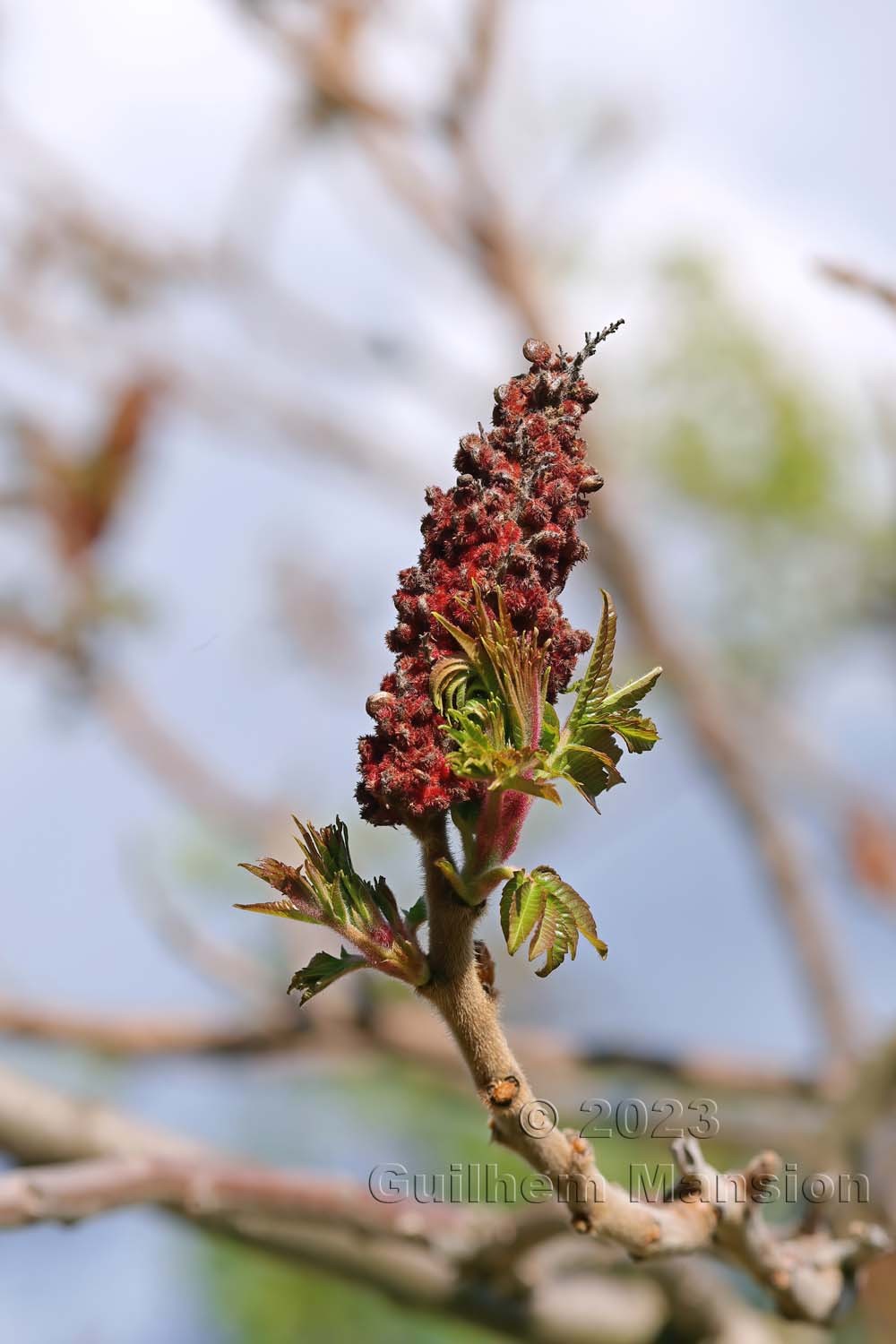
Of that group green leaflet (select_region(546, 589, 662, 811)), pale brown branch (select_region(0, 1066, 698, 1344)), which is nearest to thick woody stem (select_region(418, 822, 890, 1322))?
green leaflet (select_region(546, 589, 662, 811))

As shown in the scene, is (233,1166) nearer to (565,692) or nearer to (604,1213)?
(604,1213)

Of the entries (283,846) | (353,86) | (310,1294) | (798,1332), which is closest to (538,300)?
(353,86)

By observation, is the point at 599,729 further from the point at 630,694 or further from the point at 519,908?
the point at 519,908

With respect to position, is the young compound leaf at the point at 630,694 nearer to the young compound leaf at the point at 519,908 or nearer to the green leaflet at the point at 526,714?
the green leaflet at the point at 526,714

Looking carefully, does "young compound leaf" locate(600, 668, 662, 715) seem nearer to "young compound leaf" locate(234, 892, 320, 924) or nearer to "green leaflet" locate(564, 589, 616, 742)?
"green leaflet" locate(564, 589, 616, 742)

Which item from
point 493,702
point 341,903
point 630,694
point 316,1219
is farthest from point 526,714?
point 316,1219

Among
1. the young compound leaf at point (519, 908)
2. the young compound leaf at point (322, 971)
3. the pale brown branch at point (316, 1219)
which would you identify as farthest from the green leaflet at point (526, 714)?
the pale brown branch at point (316, 1219)
